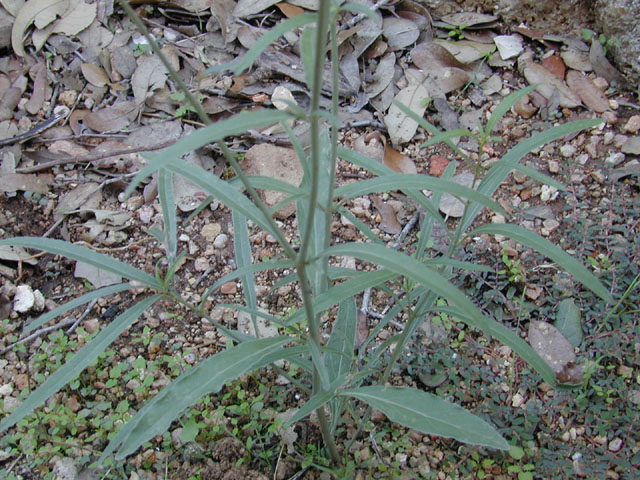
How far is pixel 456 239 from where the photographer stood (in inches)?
56.1

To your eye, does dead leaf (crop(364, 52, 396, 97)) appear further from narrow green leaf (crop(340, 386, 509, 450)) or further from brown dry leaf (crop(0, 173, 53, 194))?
narrow green leaf (crop(340, 386, 509, 450))

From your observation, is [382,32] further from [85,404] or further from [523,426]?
[85,404]

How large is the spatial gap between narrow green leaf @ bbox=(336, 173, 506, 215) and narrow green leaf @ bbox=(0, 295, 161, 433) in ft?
1.64

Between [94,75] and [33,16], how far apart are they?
1.45 feet

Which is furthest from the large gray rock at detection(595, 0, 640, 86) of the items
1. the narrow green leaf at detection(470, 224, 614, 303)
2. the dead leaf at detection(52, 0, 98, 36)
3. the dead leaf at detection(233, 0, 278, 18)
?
the dead leaf at detection(52, 0, 98, 36)

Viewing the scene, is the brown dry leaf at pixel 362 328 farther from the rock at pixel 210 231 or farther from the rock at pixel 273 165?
the rock at pixel 210 231

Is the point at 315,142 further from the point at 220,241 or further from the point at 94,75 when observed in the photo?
the point at 94,75

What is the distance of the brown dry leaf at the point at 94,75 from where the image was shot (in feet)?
9.81

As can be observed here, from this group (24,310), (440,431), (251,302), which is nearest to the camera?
(440,431)

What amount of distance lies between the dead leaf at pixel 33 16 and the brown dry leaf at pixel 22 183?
76cm

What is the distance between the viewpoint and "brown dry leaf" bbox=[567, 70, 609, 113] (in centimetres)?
283

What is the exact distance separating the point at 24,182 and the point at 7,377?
2.98 feet

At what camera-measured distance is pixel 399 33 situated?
3.06 meters

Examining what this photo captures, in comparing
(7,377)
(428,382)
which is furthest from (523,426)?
(7,377)
